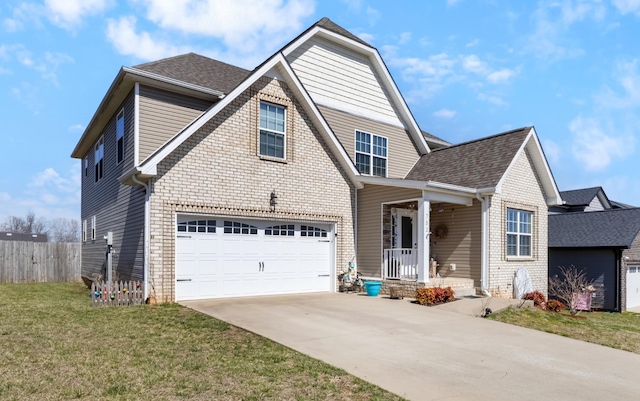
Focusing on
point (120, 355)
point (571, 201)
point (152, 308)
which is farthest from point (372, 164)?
point (571, 201)

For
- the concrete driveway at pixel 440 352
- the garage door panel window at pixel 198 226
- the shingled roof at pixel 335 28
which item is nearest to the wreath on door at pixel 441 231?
the concrete driveway at pixel 440 352

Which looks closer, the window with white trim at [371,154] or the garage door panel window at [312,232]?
the garage door panel window at [312,232]

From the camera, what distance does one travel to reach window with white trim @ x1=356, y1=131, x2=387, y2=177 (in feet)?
56.9

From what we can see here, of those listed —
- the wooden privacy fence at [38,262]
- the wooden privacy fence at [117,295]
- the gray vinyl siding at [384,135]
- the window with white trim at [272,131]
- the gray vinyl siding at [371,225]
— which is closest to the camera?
the wooden privacy fence at [117,295]

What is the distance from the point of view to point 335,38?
16.9m

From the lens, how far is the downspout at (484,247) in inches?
576

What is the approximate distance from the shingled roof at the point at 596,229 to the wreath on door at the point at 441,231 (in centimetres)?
907

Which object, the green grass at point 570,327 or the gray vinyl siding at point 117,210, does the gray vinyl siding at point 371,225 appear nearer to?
the green grass at point 570,327

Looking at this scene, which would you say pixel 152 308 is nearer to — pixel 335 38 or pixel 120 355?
pixel 120 355

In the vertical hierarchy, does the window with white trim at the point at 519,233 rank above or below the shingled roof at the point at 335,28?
below

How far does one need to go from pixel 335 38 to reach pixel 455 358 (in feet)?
42.5

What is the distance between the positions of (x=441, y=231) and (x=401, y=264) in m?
2.33

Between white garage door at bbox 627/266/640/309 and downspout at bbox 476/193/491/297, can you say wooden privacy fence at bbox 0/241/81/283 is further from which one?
white garage door at bbox 627/266/640/309

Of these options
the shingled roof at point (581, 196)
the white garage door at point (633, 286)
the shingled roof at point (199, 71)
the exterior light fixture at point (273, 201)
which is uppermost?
the shingled roof at point (199, 71)
